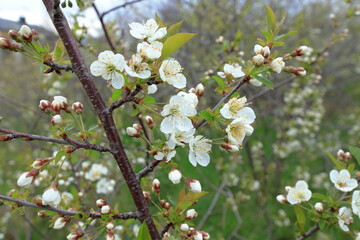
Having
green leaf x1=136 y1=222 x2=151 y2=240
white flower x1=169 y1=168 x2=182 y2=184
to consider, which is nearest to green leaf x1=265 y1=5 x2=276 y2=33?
white flower x1=169 y1=168 x2=182 y2=184

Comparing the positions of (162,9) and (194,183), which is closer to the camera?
(194,183)

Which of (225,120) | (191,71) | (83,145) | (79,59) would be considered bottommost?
(191,71)

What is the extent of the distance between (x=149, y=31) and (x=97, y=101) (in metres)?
0.37

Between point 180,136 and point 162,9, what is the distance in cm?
512

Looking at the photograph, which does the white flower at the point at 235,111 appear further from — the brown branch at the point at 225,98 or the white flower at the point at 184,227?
the white flower at the point at 184,227

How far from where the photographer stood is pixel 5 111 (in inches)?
344

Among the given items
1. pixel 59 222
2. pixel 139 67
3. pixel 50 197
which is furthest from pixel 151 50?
pixel 59 222

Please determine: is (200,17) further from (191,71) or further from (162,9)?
(191,71)

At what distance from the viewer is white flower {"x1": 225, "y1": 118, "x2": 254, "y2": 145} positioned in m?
1.17

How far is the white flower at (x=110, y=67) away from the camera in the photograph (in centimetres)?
112

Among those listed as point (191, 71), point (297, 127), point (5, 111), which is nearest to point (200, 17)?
point (191, 71)

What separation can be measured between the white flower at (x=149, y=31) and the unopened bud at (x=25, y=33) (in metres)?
0.39

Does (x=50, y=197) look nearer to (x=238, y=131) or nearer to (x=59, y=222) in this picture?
(x=59, y=222)

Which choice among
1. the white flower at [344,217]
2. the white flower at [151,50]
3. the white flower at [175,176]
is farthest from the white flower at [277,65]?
the white flower at [344,217]
